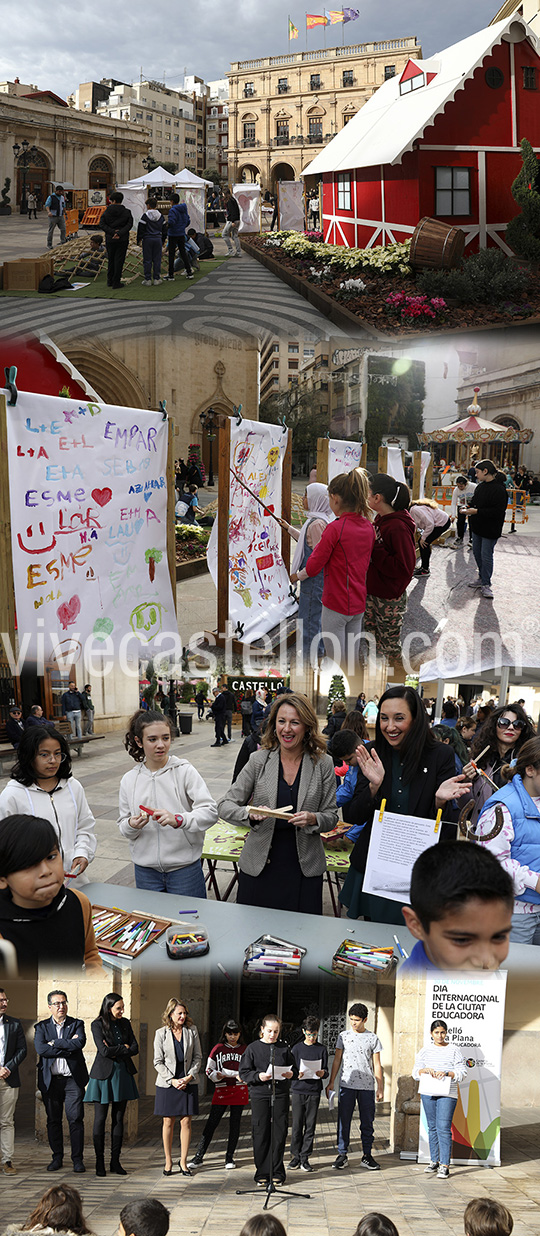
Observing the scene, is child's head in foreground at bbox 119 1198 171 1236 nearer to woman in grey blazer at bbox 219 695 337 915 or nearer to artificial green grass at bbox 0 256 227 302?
woman in grey blazer at bbox 219 695 337 915

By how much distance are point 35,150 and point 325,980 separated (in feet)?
73.3

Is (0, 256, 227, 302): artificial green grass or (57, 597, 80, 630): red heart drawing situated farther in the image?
(0, 256, 227, 302): artificial green grass

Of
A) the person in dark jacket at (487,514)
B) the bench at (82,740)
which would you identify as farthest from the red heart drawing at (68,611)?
the bench at (82,740)

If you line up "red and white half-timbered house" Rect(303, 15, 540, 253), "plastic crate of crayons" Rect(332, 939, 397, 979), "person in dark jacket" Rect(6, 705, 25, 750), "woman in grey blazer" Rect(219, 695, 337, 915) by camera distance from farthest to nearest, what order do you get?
"person in dark jacket" Rect(6, 705, 25, 750) < "red and white half-timbered house" Rect(303, 15, 540, 253) < "woman in grey blazer" Rect(219, 695, 337, 915) < "plastic crate of crayons" Rect(332, 939, 397, 979)

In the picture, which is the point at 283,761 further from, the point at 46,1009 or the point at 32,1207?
the point at 32,1207


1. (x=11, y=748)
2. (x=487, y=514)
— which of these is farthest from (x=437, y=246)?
(x=11, y=748)

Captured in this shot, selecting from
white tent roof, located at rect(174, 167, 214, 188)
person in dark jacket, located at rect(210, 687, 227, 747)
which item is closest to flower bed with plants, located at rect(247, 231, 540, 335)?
person in dark jacket, located at rect(210, 687, 227, 747)

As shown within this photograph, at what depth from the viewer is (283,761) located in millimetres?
2701

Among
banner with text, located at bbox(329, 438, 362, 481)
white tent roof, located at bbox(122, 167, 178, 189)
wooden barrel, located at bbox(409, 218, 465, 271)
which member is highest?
white tent roof, located at bbox(122, 167, 178, 189)

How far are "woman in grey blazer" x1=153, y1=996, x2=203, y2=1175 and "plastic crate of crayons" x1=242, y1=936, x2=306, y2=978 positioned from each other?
Result: 276 mm

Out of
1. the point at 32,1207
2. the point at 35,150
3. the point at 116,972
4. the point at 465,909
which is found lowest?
the point at 32,1207

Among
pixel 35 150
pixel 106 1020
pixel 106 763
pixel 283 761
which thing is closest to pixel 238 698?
pixel 106 763

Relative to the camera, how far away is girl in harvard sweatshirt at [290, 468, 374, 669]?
404 cm

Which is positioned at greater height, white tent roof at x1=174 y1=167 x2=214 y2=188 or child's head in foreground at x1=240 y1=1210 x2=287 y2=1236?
white tent roof at x1=174 y1=167 x2=214 y2=188
